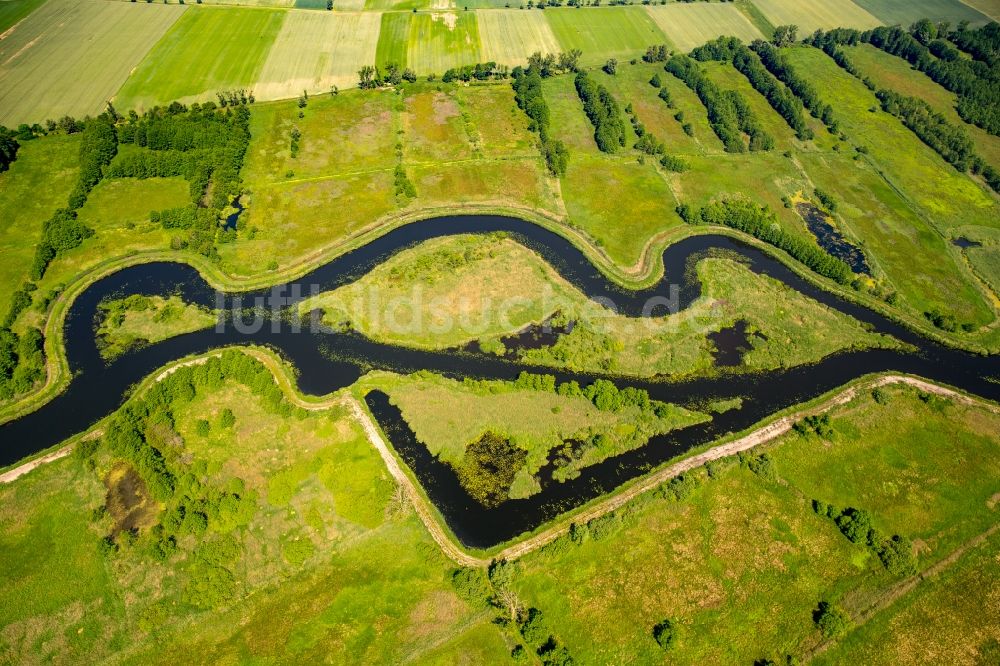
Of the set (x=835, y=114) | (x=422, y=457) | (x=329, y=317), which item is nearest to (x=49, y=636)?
(x=422, y=457)

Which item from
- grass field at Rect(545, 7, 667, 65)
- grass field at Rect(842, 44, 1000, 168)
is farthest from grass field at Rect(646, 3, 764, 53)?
grass field at Rect(842, 44, 1000, 168)

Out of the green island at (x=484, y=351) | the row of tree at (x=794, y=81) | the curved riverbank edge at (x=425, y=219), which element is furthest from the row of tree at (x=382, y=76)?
the row of tree at (x=794, y=81)

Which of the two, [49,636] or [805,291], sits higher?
[805,291]

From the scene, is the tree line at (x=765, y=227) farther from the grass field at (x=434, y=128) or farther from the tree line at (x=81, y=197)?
the tree line at (x=81, y=197)

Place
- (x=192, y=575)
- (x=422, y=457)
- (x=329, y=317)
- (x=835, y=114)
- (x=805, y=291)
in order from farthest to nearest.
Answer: (x=835, y=114)
(x=805, y=291)
(x=329, y=317)
(x=422, y=457)
(x=192, y=575)

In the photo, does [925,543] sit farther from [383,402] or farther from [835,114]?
[835,114]

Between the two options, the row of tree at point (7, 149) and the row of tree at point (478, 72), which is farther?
the row of tree at point (478, 72)
